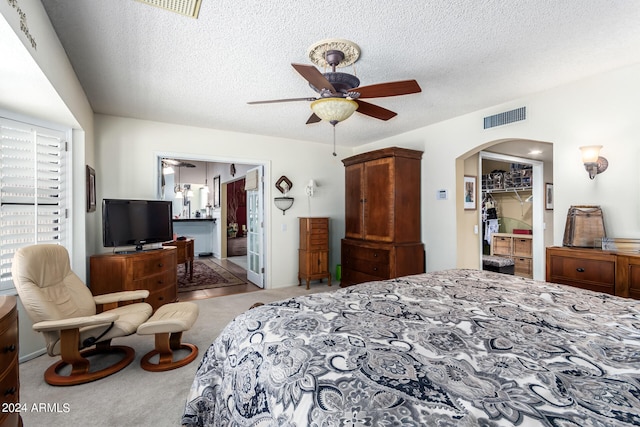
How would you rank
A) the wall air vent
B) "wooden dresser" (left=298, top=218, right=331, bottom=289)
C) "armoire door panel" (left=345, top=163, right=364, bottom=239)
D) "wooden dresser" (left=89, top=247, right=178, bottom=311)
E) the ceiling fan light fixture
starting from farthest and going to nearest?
1. "wooden dresser" (left=298, top=218, right=331, bottom=289)
2. "armoire door panel" (left=345, top=163, right=364, bottom=239)
3. the wall air vent
4. "wooden dresser" (left=89, top=247, right=178, bottom=311)
5. the ceiling fan light fixture

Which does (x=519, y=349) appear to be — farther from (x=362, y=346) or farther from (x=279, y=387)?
(x=279, y=387)

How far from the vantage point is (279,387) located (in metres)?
1.04

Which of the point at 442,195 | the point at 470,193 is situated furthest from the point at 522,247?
the point at 442,195

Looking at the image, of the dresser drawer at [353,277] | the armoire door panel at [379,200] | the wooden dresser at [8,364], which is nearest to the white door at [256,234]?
the dresser drawer at [353,277]

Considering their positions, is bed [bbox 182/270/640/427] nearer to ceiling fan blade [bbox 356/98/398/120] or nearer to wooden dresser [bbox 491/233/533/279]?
ceiling fan blade [bbox 356/98/398/120]

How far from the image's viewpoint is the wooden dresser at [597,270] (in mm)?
2322

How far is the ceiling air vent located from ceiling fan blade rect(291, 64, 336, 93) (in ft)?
2.19

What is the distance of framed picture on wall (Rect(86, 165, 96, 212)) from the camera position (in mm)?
3260

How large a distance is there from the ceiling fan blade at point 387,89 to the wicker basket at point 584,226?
1.97 m

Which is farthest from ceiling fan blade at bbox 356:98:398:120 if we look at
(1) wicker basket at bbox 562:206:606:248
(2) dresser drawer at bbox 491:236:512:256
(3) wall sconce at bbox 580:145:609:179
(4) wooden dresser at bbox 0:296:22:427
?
(2) dresser drawer at bbox 491:236:512:256

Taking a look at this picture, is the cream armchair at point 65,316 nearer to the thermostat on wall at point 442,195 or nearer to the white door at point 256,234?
the white door at point 256,234

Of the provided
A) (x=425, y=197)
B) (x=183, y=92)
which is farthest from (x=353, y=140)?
(x=183, y=92)

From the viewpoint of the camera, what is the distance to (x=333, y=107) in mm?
2121

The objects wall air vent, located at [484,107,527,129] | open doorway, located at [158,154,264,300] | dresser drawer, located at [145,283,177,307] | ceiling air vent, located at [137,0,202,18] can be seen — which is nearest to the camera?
ceiling air vent, located at [137,0,202,18]
